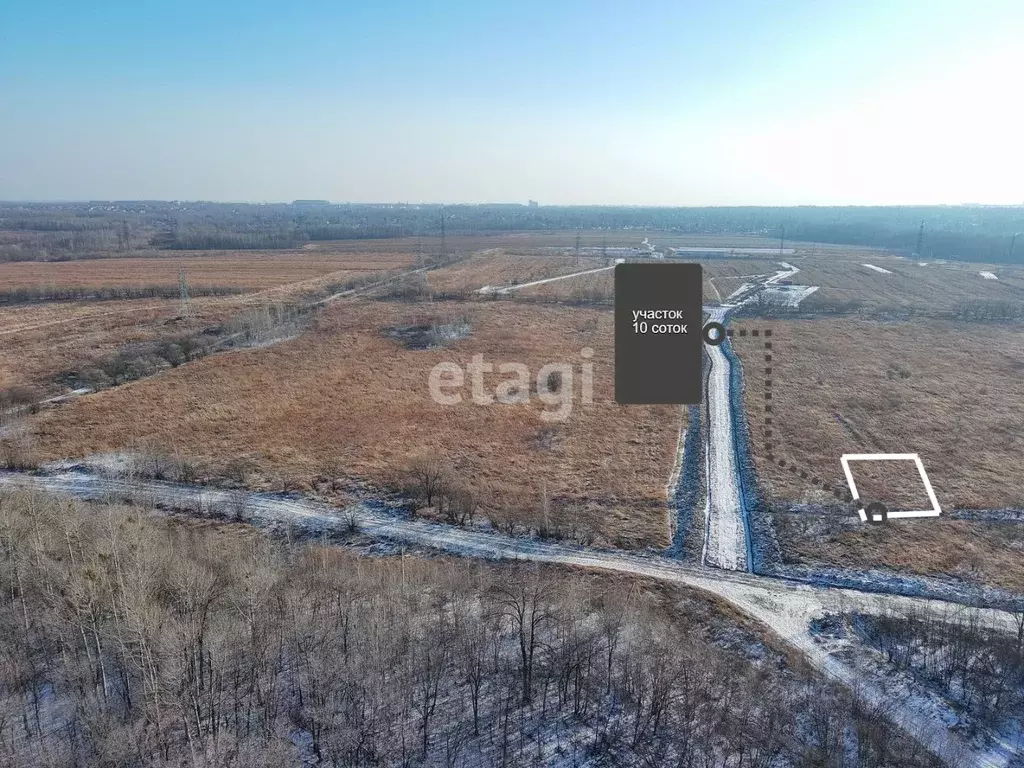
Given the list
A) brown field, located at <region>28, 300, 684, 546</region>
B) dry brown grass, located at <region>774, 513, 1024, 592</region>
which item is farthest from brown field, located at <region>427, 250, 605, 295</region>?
dry brown grass, located at <region>774, 513, 1024, 592</region>

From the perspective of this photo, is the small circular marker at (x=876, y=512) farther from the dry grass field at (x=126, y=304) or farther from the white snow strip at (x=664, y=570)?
the dry grass field at (x=126, y=304)

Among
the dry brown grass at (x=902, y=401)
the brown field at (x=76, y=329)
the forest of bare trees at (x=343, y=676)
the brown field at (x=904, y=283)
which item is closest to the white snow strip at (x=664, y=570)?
the forest of bare trees at (x=343, y=676)

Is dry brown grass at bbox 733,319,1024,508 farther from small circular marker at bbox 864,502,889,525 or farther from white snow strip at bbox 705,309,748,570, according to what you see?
small circular marker at bbox 864,502,889,525

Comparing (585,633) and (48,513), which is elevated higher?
(48,513)

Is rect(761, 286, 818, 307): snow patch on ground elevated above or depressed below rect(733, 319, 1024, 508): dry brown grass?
above

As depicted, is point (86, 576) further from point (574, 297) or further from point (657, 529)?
point (574, 297)

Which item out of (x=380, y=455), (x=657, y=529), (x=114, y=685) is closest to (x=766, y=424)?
(x=657, y=529)
